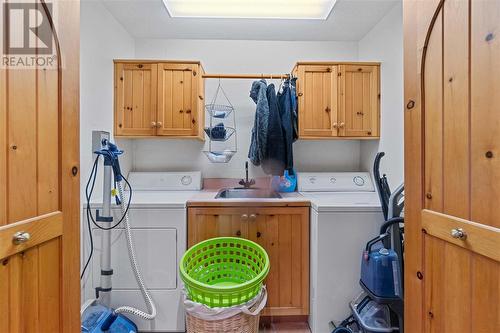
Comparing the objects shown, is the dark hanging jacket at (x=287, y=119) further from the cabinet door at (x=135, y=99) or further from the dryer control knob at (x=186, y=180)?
the cabinet door at (x=135, y=99)

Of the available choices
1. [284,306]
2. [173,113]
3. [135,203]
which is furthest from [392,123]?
[135,203]

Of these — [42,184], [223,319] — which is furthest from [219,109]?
[42,184]

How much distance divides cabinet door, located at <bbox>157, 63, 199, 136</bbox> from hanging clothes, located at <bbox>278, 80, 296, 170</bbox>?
2.44 ft

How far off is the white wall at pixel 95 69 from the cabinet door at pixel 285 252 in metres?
1.26

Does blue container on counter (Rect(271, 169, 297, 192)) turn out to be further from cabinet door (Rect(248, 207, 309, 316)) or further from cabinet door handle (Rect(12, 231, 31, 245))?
cabinet door handle (Rect(12, 231, 31, 245))

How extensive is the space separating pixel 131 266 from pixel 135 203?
0.42 m

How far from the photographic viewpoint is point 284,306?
1830mm

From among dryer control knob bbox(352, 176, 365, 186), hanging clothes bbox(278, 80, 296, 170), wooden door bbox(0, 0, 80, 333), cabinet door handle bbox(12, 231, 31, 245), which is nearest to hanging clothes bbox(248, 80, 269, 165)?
hanging clothes bbox(278, 80, 296, 170)

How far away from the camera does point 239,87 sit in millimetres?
2561

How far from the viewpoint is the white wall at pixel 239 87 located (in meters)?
2.53

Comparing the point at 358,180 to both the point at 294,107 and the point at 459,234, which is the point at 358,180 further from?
the point at 459,234

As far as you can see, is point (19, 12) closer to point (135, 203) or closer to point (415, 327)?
point (135, 203)

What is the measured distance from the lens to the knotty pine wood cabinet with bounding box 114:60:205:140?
2.18 metres

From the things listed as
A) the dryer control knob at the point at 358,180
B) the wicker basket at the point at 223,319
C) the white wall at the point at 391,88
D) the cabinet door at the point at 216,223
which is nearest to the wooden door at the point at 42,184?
the wicker basket at the point at 223,319
